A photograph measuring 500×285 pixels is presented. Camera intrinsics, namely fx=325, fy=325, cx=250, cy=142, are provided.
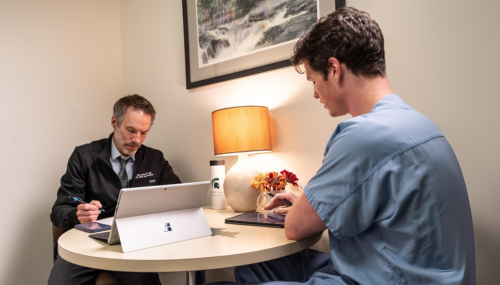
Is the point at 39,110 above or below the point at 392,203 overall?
above

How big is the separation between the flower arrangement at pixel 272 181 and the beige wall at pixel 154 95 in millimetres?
161

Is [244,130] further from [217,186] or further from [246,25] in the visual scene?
[246,25]

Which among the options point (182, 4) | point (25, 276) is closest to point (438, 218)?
point (182, 4)

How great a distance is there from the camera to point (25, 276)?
2.05 meters

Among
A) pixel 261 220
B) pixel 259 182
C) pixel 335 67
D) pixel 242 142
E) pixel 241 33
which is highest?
pixel 241 33

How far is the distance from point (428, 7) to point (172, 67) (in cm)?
168

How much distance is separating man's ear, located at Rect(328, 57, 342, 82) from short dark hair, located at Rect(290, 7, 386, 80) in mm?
13

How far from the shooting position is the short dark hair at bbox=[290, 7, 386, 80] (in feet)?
3.27

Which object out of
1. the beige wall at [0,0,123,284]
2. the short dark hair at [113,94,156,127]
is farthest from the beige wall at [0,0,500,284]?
the short dark hair at [113,94,156,127]

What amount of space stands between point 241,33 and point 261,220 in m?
1.19

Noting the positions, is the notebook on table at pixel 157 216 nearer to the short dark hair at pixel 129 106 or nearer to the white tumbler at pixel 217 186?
the white tumbler at pixel 217 186

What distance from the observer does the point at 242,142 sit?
1.67 metres

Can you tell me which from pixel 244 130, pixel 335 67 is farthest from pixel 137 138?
pixel 335 67

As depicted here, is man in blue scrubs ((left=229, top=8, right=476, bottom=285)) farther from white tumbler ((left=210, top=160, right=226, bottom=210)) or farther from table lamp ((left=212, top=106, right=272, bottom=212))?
white tumbler ((left=210, top=160, right=226, bottom=210))
